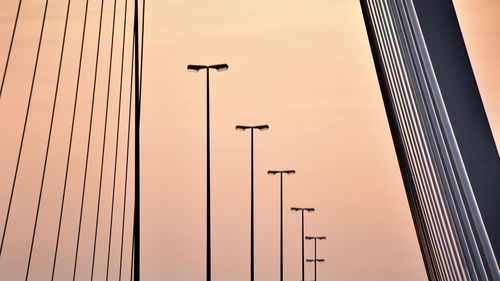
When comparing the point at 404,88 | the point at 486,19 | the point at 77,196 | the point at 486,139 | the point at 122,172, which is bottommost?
the point at 486,139

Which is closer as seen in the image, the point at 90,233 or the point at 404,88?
the point at 404,88

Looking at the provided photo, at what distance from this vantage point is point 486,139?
702 cm

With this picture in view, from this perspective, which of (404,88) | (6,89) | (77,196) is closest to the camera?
(404,88)

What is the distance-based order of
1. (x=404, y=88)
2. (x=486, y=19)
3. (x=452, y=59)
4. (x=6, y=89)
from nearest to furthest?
(x=452, y=59)
(x=404, y=88)
(x=486, y=19)
(x=6, y=89)

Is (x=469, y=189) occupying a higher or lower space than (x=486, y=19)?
lower

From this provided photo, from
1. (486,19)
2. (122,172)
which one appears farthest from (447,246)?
(122,172)

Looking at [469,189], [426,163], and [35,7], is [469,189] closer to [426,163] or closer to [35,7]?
[426,163]

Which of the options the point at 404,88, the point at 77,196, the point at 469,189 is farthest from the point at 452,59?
the point at 77,196

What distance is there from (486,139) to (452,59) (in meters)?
0.80

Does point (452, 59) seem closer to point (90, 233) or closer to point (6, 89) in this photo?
point (6, 89)

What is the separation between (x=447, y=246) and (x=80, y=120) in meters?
94.1

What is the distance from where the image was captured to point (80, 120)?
337ft

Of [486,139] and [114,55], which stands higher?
[114,55]

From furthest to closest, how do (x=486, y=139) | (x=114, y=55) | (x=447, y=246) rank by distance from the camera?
(x=114, y=55) → (x=447, y=246) → (x=486, y=139)
